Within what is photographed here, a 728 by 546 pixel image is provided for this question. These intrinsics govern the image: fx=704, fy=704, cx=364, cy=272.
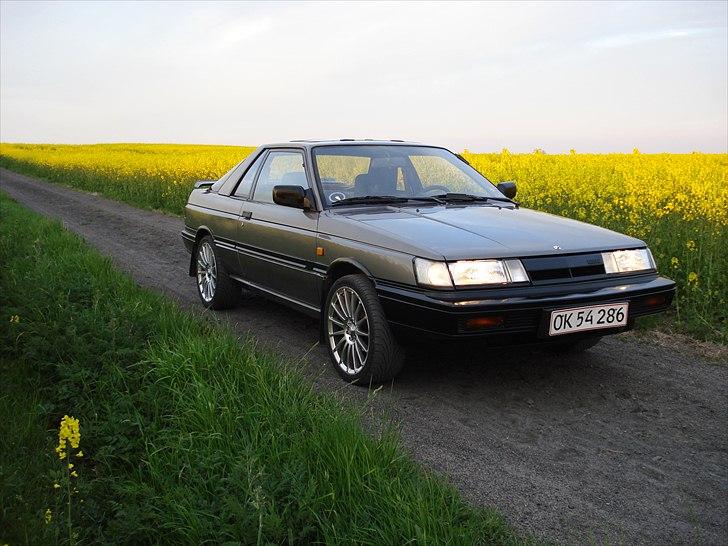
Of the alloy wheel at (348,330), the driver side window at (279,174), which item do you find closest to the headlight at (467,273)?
the alloy wheel at (348,330)

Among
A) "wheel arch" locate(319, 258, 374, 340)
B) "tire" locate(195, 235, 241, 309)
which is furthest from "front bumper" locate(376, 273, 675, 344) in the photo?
"tire" locate(195, 235, 241, 309)

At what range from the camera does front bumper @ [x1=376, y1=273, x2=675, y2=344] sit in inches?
149

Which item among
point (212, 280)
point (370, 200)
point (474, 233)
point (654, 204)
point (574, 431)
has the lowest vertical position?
point (574, 431)

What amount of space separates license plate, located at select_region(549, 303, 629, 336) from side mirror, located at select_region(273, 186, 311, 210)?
1.96 metres

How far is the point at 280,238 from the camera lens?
532 centimetres

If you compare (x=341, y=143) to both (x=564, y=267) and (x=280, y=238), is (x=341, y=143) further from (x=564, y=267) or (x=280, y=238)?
(x=564, y=267)

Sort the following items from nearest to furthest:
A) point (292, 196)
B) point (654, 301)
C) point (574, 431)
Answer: point (574, 431) → point (654, 301) → point (292, 196)

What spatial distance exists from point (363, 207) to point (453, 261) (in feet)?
4.00

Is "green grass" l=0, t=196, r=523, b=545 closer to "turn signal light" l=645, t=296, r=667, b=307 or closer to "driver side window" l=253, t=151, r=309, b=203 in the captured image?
"driver side window" l=253, t=151, r=309, b=203

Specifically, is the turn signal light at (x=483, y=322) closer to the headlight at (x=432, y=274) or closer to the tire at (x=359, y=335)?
the headlight at (x=432, y=274)

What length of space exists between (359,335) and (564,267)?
131cm

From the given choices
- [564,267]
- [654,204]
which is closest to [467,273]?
[564,267]

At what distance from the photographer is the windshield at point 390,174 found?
16.7 feet

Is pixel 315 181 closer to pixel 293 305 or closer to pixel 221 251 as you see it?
pixel 293 305
